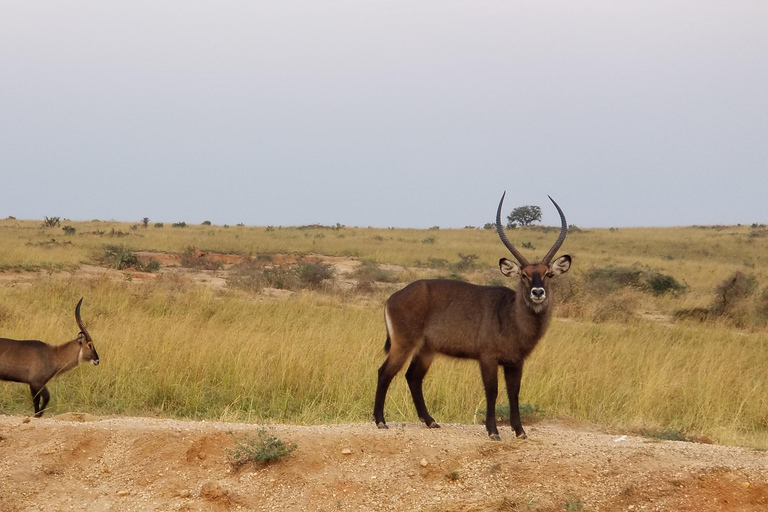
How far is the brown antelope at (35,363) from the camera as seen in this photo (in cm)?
731

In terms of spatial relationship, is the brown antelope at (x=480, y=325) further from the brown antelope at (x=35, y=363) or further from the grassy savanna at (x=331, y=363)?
the brown antelope at (x=35, y=363)

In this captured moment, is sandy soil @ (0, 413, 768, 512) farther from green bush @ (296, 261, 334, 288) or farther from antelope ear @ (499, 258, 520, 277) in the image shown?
green bush @ (296, 261, 334, 288)

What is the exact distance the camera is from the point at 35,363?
292 inches

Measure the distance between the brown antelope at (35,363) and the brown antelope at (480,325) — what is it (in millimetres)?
3513

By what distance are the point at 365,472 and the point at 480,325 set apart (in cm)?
149

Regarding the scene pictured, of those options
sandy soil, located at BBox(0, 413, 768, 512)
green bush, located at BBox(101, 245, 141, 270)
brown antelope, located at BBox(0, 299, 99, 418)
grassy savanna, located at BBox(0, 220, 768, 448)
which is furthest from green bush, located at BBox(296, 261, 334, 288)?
sandy soil, located at BBox(0, 413, 768, 512)

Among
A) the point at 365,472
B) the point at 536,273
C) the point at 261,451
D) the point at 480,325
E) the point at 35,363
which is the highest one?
the point at 536,273

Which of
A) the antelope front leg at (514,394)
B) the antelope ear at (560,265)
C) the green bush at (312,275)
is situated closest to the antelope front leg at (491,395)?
the antelope front leg at (514,394)

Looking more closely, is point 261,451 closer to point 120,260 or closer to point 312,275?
point 312,275

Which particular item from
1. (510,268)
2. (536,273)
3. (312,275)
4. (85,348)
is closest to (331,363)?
(85,348)

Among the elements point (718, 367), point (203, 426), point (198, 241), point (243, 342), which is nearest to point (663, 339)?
point (718, 367)

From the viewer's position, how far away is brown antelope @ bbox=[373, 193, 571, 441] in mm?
5789

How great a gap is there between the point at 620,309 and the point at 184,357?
A: 32.8 ft

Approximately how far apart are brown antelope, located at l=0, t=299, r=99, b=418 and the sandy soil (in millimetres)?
1635
